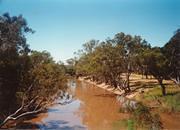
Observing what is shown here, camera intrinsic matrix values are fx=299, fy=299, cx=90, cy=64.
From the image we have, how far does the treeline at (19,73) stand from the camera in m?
24.5

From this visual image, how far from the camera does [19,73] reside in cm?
3136

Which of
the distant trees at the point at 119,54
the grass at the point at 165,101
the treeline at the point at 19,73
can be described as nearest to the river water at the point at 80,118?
the treeline at the point at 19,73

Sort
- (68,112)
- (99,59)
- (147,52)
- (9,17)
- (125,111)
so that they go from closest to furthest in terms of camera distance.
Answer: (9,17), (125,111), (68,112), (147,52), (99,59)

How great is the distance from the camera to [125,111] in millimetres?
38594

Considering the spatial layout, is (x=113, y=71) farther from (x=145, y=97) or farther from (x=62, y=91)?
(x=62, y=91)

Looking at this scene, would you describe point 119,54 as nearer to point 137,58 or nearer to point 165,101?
point 137,58

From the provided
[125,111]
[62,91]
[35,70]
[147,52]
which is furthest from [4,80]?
[147,52]

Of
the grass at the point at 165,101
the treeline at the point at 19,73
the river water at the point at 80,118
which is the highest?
the treeline at the point at 19,73

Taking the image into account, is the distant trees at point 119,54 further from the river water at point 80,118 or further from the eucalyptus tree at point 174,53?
the river water at point 80,118

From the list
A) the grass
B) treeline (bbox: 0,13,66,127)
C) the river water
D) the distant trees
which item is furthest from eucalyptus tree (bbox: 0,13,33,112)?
the distant trees

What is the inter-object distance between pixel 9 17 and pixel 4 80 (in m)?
6.59

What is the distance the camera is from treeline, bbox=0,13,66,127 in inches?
966

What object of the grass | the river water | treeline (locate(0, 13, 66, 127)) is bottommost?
the river water

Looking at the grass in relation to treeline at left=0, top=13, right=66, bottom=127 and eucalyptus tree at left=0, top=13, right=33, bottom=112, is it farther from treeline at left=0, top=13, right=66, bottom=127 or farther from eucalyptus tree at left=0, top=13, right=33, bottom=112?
eucalyptus tree at left=0, top=13, right=33, bottom=112
